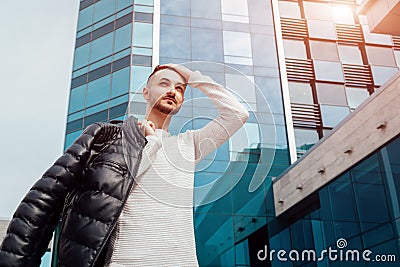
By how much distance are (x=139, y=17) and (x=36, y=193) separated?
16684 millimetres

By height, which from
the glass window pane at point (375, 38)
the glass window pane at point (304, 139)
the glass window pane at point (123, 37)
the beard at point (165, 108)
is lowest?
the beard at point (165, 108)

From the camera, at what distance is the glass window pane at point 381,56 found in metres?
19.5

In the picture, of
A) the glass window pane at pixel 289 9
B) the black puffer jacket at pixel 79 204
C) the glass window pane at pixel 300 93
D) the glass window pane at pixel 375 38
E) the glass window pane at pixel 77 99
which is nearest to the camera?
the black puffer jacket at pixel 79 204

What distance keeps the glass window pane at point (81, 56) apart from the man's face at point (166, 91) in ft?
55.7

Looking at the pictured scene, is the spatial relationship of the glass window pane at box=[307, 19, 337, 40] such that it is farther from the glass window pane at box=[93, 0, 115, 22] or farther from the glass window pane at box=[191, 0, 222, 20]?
the glass window pane at box=[93, 0, 115, 22]

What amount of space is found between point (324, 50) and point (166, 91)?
18562 millimetres

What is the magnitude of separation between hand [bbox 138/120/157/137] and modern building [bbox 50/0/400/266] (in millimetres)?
7634

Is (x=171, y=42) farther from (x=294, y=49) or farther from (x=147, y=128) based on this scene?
(x=147, y=128)

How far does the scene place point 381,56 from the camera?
64.5 ft

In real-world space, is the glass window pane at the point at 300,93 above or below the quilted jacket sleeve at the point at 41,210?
above

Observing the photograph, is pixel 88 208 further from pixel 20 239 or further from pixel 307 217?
pixel 307 217

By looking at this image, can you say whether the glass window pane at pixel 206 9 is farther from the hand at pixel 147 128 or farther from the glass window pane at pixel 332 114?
the hand at pixel 147 128

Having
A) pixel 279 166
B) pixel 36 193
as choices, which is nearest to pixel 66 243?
pixel 36 193

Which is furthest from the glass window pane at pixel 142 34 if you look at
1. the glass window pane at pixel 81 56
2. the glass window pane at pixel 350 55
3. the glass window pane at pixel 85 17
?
the glass window pane at pixel 350 55
